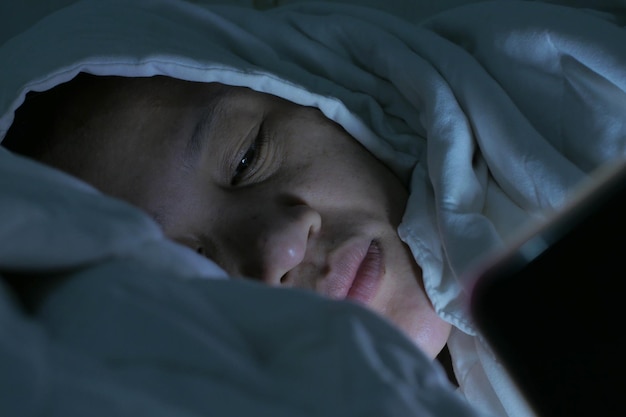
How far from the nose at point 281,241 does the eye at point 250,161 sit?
0.21 ft

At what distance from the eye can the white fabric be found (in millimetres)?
70

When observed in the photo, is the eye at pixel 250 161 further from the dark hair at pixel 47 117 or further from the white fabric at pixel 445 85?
the dark hair at pixel 47 117

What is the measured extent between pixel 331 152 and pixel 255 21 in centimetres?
26

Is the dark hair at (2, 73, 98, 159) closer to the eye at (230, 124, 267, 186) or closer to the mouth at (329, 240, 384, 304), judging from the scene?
the eye at (230, 124, 267, 186)

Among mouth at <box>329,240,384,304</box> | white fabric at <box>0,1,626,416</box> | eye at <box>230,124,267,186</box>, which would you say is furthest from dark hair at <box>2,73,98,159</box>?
mouth at <box>329,240,384,304</box>

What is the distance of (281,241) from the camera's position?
0.62 metres

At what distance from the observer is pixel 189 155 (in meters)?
0.68

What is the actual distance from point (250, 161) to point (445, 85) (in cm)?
24

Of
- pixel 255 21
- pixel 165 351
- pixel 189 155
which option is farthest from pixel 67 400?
pixel 255 21

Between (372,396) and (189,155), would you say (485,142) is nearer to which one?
(189,155)

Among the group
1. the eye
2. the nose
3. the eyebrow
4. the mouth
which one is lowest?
the mouth

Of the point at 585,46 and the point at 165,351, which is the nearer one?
the point at 165,351

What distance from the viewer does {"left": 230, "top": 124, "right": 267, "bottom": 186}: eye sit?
0.70 meters

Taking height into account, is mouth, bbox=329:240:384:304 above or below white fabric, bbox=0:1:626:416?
below
